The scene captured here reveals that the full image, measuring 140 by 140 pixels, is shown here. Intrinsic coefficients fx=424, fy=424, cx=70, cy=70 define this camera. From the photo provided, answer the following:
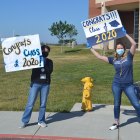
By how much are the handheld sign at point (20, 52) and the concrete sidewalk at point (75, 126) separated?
1.27 meters

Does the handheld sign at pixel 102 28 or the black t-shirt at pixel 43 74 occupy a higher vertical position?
the handheld sign at pixel 102 28

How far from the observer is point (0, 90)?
14.5 metres

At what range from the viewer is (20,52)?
867 cm

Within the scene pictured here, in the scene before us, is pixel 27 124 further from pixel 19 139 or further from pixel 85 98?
pixel 85 98

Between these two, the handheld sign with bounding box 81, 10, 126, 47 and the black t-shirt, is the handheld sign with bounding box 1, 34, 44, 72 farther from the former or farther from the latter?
the handheld sign with bounding box 81, 10, 126, 47

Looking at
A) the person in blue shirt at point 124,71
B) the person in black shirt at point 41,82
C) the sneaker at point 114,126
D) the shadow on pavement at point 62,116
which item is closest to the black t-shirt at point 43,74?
the person in black shirt at point 41,82

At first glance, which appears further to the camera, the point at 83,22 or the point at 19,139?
the point at 83,22

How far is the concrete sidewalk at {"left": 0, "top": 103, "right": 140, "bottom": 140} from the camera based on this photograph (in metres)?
7.99

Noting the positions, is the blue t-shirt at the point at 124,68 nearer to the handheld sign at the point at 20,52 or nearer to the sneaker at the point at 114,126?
the sneaker at the point at 114,126

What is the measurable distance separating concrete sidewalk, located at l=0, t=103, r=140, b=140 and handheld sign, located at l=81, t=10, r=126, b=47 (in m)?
1.72

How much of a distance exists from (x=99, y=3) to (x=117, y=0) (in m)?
3.76

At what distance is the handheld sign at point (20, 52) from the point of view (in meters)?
8.61

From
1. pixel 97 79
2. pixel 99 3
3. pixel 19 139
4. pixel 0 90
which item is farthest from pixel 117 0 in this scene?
pixel 19 139

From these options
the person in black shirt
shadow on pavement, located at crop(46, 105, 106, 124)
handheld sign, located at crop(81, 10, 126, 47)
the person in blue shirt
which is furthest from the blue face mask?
shadow on pavement, located at crop(46, 105, 106, 124)
